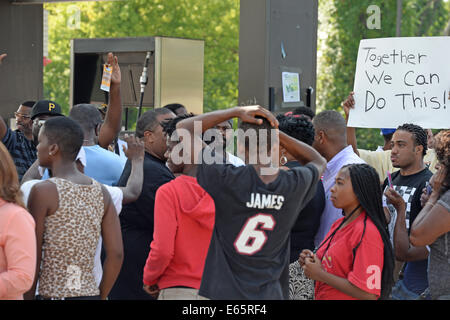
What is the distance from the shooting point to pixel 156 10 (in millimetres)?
23625

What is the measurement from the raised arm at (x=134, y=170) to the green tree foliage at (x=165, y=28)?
61.7 feet

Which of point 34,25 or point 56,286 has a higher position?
point 34,25

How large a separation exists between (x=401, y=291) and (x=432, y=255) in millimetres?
720

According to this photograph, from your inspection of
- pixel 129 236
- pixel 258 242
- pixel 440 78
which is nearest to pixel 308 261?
pixel 258 242

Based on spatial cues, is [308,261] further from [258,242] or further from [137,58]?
[137,58]

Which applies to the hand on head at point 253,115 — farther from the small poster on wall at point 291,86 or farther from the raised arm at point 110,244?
the small poster on wall at point 291,86

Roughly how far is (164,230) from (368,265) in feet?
3.91

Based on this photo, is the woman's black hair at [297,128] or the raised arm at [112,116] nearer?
the woman's black hair at [297,128]

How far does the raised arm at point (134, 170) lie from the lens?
14.9ft

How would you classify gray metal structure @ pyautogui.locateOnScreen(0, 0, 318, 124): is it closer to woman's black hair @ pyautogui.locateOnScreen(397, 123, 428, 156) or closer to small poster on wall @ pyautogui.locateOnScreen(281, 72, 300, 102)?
small poster on wall @ pyautogui.locateOnScreen(281, 72, 300, 102)

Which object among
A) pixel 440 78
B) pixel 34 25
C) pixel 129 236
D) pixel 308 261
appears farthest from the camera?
pixel 34 25

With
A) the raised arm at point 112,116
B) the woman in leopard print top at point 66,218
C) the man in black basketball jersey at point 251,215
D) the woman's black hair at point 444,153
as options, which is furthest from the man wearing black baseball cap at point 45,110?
the woman's black hair at point 444,153

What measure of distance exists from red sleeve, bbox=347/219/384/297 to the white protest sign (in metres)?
2.28

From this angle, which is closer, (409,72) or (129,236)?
(129,236)
